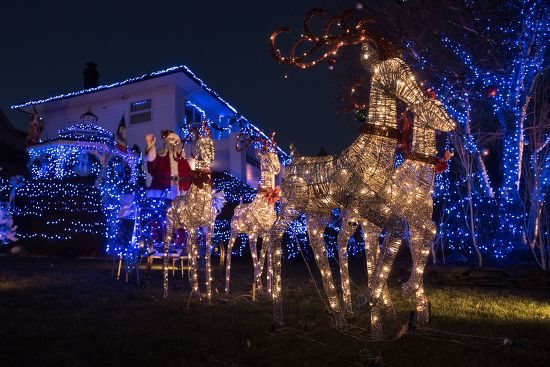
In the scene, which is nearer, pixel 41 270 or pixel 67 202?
pixel 41 270

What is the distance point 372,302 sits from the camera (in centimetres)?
491

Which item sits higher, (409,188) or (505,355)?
(409,188)

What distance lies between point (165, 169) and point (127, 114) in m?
18.1

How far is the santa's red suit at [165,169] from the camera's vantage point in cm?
938

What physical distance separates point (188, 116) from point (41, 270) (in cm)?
1554

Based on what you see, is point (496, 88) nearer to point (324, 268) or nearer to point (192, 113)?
point (324, 268)

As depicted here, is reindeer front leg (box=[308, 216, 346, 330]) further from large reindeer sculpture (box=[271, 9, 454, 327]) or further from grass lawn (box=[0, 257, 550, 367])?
large reindeer sculpture (box=[271, 9, 454, 327])

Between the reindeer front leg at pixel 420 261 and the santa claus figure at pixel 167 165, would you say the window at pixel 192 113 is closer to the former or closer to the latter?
the santa claus figure at pixel 167 165

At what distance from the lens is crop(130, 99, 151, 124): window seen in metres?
25.7

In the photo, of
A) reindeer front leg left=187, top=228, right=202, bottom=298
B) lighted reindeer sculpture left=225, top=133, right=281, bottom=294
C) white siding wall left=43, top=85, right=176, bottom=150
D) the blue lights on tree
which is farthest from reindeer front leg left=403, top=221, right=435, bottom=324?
white siding wall left=43, top=85, right=176, bottom=150

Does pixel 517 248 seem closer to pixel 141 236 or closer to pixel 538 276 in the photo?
pixel 538 276

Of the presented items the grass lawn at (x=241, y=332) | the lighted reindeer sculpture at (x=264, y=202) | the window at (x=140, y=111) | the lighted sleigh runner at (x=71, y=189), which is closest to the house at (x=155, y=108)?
the window at (x=140, y=111)

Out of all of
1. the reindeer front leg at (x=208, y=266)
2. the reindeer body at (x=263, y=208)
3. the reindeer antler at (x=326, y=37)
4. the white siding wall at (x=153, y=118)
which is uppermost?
the white siding wall at (x=153, y=118)

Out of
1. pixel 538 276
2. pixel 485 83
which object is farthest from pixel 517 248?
pixel 485 83
